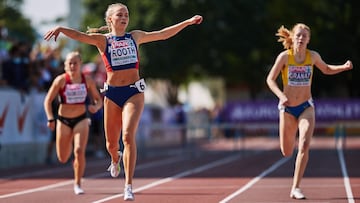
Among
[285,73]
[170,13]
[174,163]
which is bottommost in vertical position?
[174,163]

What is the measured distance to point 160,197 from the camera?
13680 millimetres

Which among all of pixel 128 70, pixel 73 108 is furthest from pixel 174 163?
pixel 128 70

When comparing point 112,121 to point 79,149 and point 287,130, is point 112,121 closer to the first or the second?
point 287,130

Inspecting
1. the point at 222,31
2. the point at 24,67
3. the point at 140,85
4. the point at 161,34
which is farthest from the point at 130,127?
the point at 222,31

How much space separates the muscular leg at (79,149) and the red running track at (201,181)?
0.34 meters

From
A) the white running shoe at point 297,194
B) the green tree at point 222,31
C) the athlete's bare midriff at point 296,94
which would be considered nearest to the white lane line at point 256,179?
the white running shoe at point 297,194

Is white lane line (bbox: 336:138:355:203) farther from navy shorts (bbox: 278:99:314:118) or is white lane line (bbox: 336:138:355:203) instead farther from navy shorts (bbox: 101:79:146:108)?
navy shorts (bbox: 101:79:146:108)

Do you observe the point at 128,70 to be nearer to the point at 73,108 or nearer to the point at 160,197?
the point at 160,197

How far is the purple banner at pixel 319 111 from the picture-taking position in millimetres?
36969

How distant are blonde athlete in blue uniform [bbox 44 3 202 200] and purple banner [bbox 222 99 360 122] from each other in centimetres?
2533

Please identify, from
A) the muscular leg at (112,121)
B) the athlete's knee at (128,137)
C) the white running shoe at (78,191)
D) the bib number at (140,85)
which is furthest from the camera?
the white running shoe at (78,191)

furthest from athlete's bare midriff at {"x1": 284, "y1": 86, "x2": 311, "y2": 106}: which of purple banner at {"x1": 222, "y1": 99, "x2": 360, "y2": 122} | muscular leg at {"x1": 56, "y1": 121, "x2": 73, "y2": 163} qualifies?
purple banner at {"x1": 222, "y1": 99, "x2": 360, "y2": 122}

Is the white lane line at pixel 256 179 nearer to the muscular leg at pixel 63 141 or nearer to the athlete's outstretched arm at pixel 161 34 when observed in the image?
the athlete's outstretched arm at pixel 161 34

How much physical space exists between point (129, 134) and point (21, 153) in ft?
41.8
